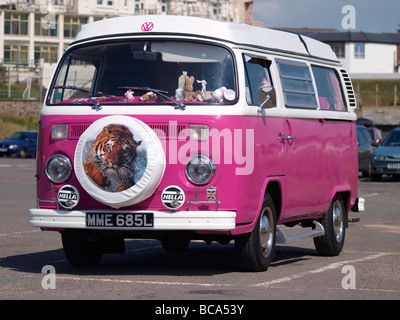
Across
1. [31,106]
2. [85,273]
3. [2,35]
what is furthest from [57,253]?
[2,35]

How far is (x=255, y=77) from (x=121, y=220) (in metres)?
2.23

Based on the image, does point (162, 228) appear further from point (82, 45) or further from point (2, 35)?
point (2, 35)

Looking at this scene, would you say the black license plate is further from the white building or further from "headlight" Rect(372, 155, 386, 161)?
the white building

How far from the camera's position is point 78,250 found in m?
11.0

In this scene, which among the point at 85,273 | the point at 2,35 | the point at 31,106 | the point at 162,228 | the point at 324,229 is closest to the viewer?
the point at 162,228

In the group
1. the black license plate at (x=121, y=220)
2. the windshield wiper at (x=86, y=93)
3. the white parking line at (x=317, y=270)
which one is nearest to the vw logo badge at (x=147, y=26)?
the windshield wiper at (x=86, y=93)

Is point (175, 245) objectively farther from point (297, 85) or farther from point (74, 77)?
point (74, 77)

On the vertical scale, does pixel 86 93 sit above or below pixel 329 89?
below

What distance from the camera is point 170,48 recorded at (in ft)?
35.3

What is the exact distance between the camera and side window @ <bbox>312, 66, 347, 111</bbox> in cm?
1281

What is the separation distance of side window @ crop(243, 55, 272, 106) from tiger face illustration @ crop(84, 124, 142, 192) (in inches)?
55.7

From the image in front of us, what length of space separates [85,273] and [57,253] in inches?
A: 91.3

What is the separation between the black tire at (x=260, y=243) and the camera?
10.4 m

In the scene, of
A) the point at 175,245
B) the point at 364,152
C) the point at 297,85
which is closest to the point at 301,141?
the point at 297,85
